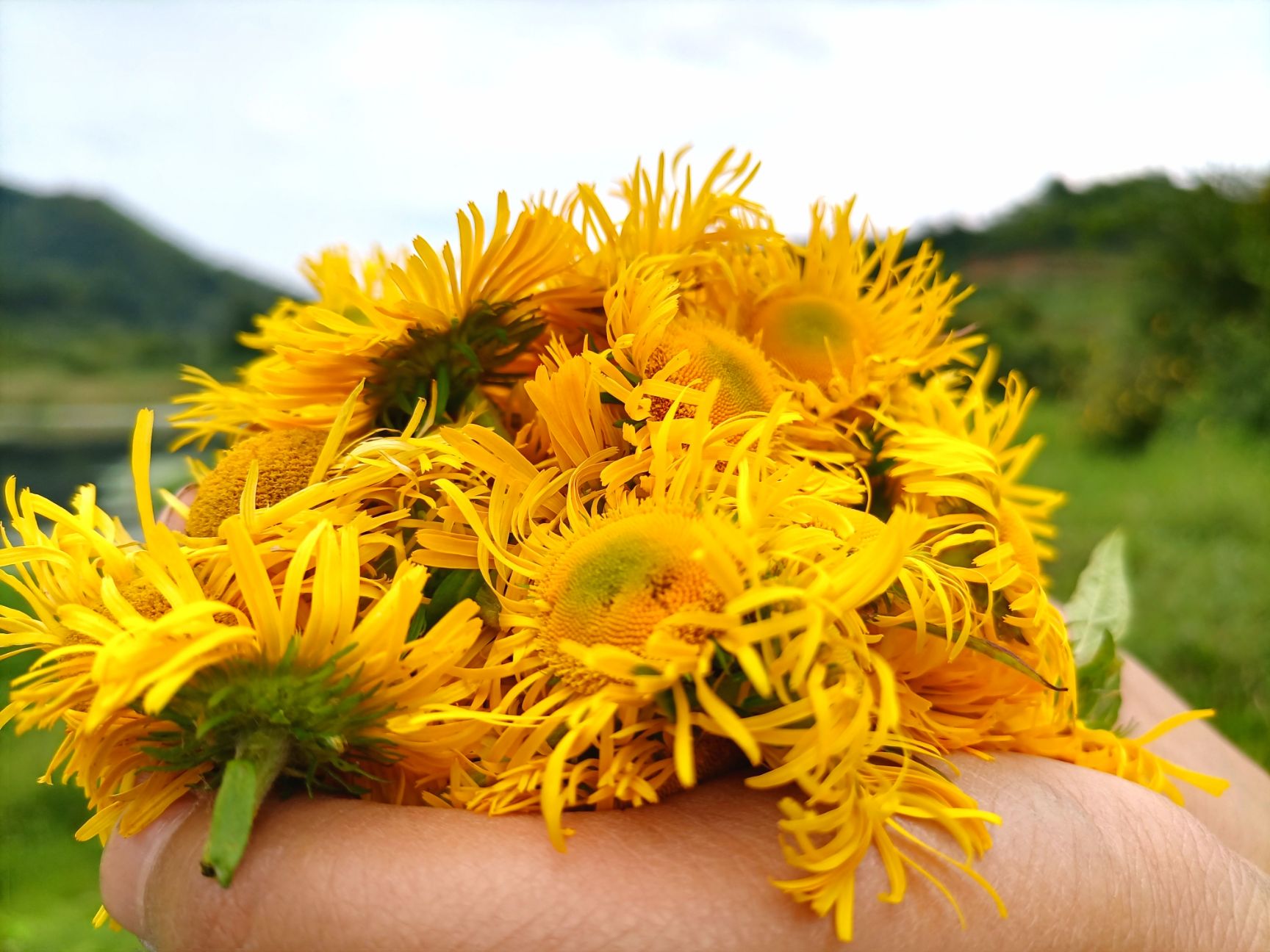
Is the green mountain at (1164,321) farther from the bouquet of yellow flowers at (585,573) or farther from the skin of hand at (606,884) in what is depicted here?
the skin of hand at (606,884)

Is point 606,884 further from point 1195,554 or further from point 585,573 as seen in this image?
point 1195,554

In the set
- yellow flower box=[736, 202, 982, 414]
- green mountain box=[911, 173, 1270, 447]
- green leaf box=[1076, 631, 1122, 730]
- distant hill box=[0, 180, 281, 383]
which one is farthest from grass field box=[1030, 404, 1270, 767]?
distant hill box=[0, 180, 281, 383]

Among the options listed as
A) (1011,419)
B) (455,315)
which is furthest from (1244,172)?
(455,315)

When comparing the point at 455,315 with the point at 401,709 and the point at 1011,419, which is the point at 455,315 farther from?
the point at 1011,419

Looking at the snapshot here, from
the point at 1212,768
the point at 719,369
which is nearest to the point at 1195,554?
the point at 1212,768

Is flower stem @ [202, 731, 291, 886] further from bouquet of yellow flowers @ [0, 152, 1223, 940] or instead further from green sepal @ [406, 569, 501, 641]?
green sepal @ [406, 569, 501, 641]

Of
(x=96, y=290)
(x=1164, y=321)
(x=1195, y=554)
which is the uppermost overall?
(x=1164, y=321)
